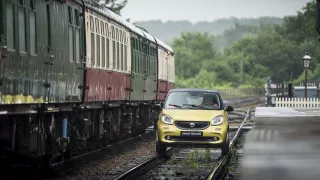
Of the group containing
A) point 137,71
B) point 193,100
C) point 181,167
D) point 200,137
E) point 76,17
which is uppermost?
point 76,17

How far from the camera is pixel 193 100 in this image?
901 inches

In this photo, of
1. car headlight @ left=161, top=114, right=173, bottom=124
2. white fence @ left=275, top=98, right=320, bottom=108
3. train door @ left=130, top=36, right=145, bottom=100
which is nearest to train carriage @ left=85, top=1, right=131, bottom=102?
train door @ left=130, top=36, right=145, bottom=100

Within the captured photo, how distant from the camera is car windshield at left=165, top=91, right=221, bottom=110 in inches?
897

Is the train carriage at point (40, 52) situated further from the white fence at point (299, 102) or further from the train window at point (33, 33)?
the white fence at point (299, 102)

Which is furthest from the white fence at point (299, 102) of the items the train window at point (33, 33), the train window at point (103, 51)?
the train window at point (33, 33)

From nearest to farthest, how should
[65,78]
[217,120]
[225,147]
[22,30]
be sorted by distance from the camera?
[22,30] → [65,78] → [217,120] → [225,147]

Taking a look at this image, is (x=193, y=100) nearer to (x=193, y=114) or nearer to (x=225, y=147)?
(x=193, y=114)

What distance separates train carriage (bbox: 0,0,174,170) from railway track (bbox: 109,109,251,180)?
1.75 metres

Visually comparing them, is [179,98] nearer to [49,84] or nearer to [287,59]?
[49,84]

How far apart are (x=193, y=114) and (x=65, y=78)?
4.99 metres

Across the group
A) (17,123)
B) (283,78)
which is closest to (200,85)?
(283,78)

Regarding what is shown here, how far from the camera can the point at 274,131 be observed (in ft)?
77.7

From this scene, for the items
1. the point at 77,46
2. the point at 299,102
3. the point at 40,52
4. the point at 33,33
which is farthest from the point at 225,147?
the point at 299,102

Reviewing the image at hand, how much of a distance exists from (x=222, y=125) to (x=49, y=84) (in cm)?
676
